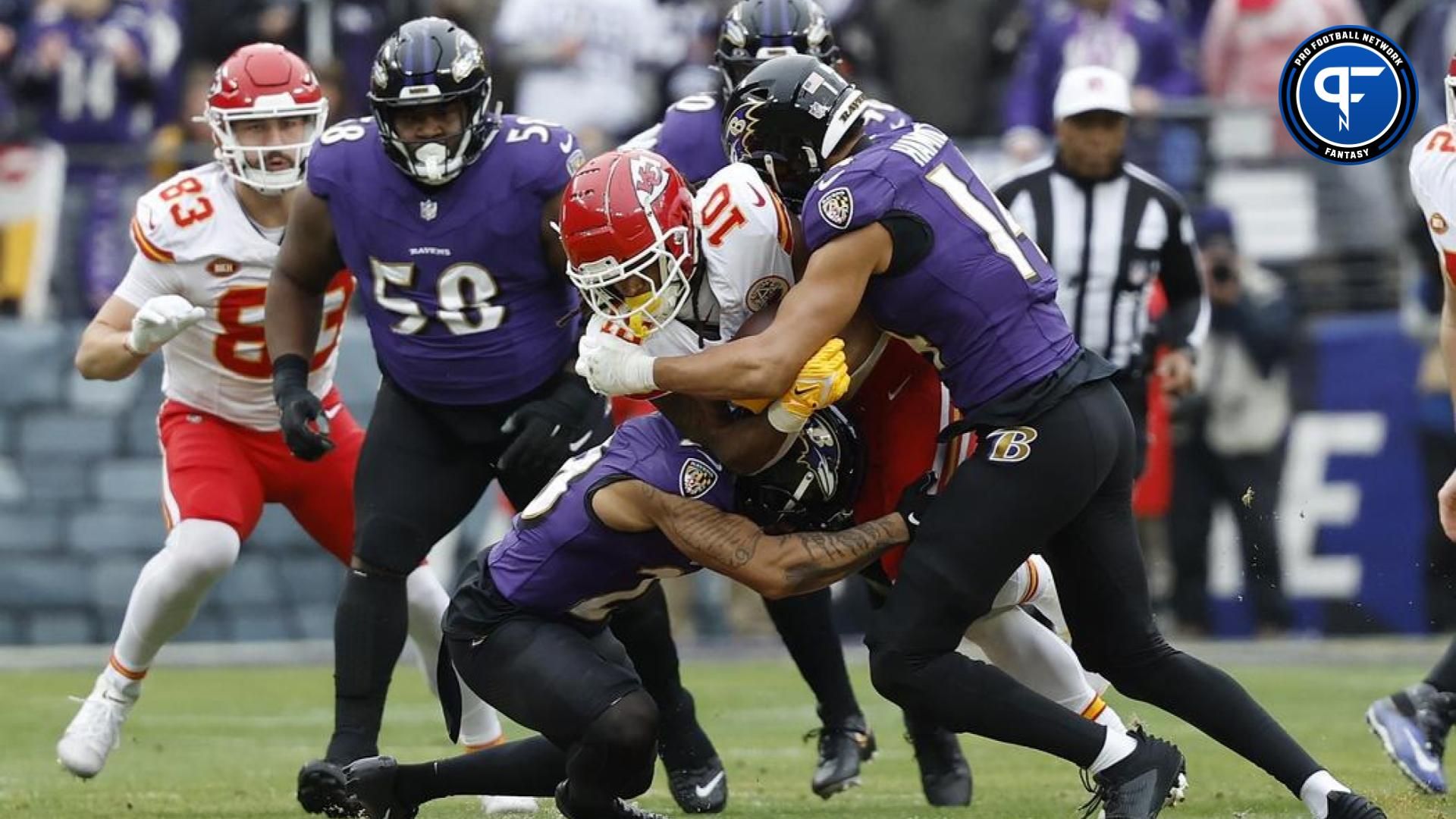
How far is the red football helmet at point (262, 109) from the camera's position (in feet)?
22.8

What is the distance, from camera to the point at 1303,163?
11.9 m

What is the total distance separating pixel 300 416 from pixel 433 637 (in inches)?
36.4

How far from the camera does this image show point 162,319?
6.55m

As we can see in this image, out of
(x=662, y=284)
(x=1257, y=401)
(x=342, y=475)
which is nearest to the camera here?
(x=662, y=284)

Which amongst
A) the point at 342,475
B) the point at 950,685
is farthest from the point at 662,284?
the point at 342,475

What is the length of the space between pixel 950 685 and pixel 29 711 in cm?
503

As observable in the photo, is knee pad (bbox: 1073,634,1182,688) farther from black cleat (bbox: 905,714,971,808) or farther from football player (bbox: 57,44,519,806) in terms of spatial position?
football player (bbox: 57,44,519,806)

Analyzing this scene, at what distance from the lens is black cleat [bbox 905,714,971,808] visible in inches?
267

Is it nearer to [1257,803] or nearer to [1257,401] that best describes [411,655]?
[1257,401]

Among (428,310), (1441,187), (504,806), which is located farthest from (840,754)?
(1441,187)

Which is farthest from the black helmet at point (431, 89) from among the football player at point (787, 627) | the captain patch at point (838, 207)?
the captain patch at point (838, 207)

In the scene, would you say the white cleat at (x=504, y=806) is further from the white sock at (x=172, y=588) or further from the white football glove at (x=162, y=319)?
the white football glove at (x=162, y=319)

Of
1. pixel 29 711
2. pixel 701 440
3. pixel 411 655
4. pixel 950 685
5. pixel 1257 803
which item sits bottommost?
pixel 411 655

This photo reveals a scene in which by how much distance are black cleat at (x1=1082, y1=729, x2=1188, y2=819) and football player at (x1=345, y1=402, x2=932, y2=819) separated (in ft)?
2.28
